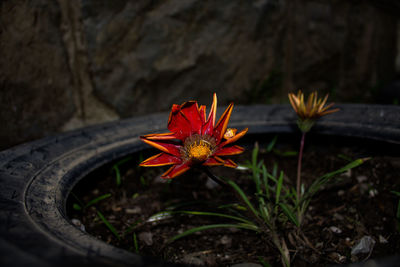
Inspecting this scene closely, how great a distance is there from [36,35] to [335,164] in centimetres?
130

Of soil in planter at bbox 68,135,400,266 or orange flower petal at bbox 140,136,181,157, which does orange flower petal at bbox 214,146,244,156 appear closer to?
orange flower petal at bbox 140,136,181,157

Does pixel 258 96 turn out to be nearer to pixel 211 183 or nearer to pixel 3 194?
pixel 211 183

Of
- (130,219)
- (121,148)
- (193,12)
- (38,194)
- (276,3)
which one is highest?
(276,3)

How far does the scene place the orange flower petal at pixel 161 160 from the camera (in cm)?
68

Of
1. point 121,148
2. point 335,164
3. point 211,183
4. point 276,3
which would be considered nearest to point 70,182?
point 121,148

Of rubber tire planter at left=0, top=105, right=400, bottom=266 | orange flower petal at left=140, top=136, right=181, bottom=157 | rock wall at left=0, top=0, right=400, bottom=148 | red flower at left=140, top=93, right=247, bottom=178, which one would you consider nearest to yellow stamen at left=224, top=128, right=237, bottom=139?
red flower at left=140, top=93, right=247, bottom=178

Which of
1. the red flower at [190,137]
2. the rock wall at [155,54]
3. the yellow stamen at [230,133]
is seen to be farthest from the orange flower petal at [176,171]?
the rock wall at [155,54]

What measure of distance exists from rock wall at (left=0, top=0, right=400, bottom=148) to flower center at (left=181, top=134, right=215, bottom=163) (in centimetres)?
85

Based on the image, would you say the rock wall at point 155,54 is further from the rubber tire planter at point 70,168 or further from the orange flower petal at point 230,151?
the orange flower petal at point 230,151

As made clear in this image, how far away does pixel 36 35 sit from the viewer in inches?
49.8

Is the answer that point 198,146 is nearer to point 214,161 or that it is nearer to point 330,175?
point 214,161

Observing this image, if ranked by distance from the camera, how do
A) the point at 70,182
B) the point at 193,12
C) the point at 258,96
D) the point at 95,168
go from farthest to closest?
the point at 258,96
the point at 193,12
the point at 95,168
the point at 70,182

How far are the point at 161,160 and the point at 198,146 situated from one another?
0.09 m

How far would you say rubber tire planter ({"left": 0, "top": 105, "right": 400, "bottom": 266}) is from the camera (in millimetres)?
508
